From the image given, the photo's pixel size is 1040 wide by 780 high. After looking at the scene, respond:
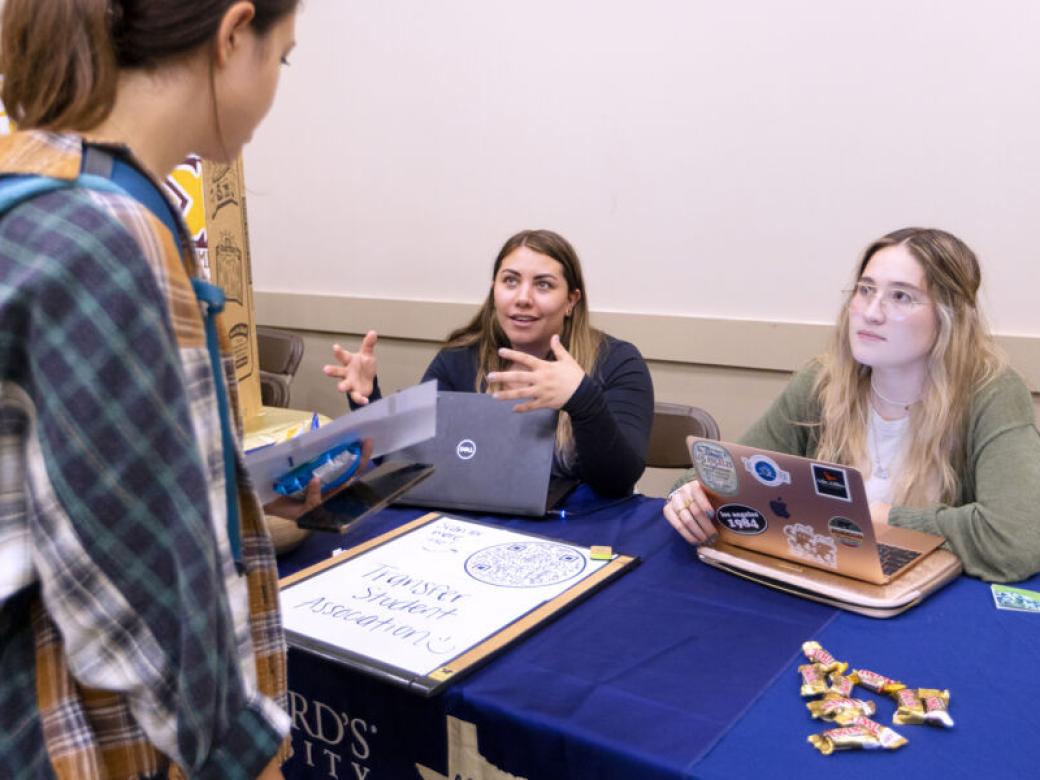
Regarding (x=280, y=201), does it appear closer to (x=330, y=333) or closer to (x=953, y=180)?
(x=330, y=333)

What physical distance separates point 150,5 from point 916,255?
133 cm

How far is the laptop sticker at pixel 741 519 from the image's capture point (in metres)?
1.30

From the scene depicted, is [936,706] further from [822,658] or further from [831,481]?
[831,481]

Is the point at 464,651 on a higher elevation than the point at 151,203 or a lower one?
lower

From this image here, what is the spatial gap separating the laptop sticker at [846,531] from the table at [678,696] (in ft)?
0.34

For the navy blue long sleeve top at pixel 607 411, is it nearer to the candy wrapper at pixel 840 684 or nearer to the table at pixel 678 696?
the table at pixel 678 696

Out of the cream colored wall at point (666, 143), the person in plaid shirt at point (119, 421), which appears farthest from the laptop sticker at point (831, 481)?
the cream colored wall at point (666, 143)

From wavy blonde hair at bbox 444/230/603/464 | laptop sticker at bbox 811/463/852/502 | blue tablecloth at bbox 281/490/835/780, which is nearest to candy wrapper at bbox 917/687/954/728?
blue tablecloth at bbox 281/490/835/780

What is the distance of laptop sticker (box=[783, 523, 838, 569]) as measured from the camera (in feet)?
4.03

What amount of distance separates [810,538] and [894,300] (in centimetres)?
52

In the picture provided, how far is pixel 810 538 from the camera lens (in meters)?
1.24

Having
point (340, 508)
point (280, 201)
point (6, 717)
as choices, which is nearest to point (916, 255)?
point (340, 508)

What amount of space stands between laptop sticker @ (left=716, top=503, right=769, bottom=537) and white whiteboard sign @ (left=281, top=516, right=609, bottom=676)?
205 mm

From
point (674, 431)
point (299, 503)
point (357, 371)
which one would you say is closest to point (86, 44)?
point (299, 503)
